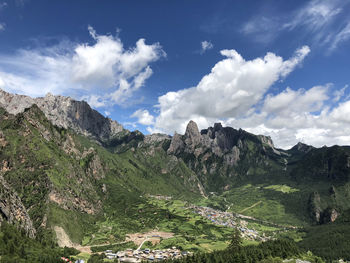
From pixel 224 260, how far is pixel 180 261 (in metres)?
35.3

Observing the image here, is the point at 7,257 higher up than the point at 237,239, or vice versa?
the point at 237,239

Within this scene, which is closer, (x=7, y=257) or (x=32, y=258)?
(x=7, y=257)

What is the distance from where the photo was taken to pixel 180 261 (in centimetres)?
19650

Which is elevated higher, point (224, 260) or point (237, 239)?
point (237, 239)

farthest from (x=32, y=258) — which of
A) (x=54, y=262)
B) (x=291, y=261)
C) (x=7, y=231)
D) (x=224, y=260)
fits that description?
(x=291, y=261)

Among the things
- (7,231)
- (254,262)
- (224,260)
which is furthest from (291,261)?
(7,231)

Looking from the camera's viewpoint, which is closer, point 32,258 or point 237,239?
point 237,239

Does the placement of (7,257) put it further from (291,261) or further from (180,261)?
(291,261)

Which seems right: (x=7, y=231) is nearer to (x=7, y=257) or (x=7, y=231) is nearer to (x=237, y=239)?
(x=7, y=257)

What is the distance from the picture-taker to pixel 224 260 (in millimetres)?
194875

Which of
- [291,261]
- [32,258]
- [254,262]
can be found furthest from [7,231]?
[291,261]

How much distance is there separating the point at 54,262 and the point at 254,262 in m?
159

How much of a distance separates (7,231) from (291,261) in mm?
227475

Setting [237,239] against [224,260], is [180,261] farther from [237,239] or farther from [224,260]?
[237,239]
